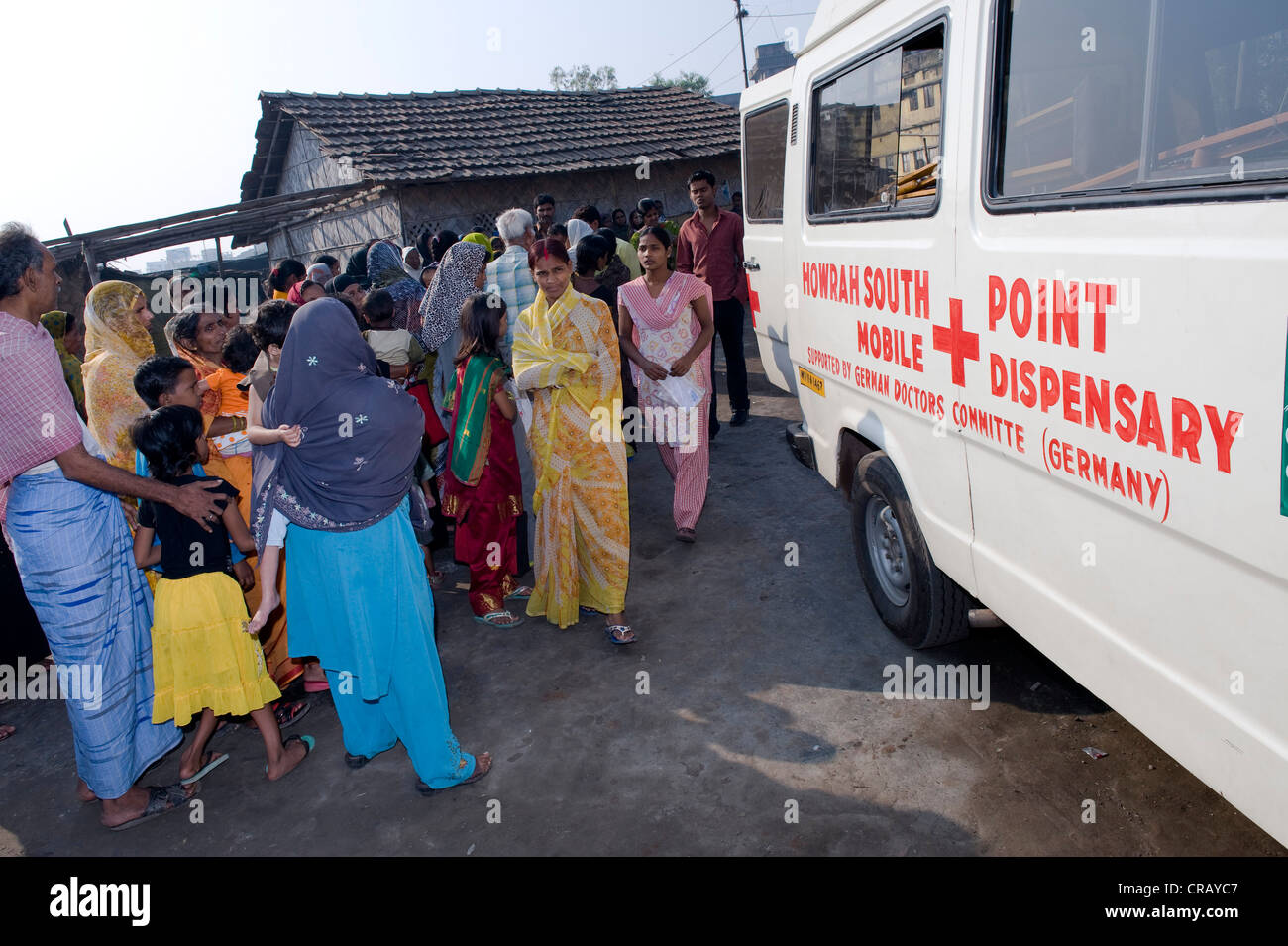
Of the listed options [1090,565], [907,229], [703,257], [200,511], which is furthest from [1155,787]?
[703,257]

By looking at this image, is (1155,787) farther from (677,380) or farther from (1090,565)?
(677,380)

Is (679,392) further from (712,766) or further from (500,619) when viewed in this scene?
(712,766)

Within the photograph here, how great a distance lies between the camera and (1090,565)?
2.22 metres

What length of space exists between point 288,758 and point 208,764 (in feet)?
1.27

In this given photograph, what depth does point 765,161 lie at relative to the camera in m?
5.88

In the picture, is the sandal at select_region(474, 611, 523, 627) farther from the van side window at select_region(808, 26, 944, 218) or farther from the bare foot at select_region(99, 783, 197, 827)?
the van side window at select_region(808, 26, 944, 218)

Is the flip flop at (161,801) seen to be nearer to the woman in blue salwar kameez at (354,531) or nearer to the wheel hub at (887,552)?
the woman in blue salwar kameez at (354,531)

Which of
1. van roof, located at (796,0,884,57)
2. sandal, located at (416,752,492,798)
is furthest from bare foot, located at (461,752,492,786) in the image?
van roof, located at (796,0,884,57)

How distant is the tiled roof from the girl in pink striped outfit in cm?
764

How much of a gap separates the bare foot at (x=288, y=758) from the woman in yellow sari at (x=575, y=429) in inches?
53.4

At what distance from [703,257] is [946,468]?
469 centimetres

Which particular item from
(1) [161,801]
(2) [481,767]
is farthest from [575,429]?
(1) [161,801]
